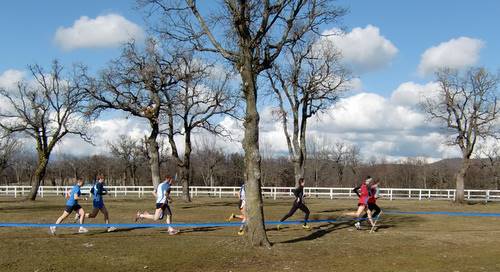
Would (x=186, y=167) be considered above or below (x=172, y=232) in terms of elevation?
above

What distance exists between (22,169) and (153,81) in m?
80.6

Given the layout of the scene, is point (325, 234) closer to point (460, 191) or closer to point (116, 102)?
point (116, 102)

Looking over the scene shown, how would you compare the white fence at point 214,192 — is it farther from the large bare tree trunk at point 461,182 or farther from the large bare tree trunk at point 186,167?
the large bare tree trunk at point 186,167

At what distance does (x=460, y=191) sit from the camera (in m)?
34.9

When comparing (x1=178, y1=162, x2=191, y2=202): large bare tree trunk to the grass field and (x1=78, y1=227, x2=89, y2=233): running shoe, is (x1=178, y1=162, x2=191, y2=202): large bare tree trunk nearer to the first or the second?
the grass field

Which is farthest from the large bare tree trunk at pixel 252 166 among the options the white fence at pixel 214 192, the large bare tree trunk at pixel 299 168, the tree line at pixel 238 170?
the tree line at pixel 238 170

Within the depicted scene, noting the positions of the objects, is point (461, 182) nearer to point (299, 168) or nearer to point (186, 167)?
point (299, 168)

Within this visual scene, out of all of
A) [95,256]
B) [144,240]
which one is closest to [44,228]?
[144,240]

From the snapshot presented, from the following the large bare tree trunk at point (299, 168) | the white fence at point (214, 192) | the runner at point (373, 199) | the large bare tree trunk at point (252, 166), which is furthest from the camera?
the white fence at point (214, 192)

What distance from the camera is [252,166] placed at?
12.8 meters

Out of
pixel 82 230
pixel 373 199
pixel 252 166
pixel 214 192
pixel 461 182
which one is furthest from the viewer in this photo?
pixel 214 192

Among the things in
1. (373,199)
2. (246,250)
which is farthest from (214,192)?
(246,250)

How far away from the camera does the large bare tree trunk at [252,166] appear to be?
41.3ft

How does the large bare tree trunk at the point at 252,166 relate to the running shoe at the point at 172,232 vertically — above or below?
above
